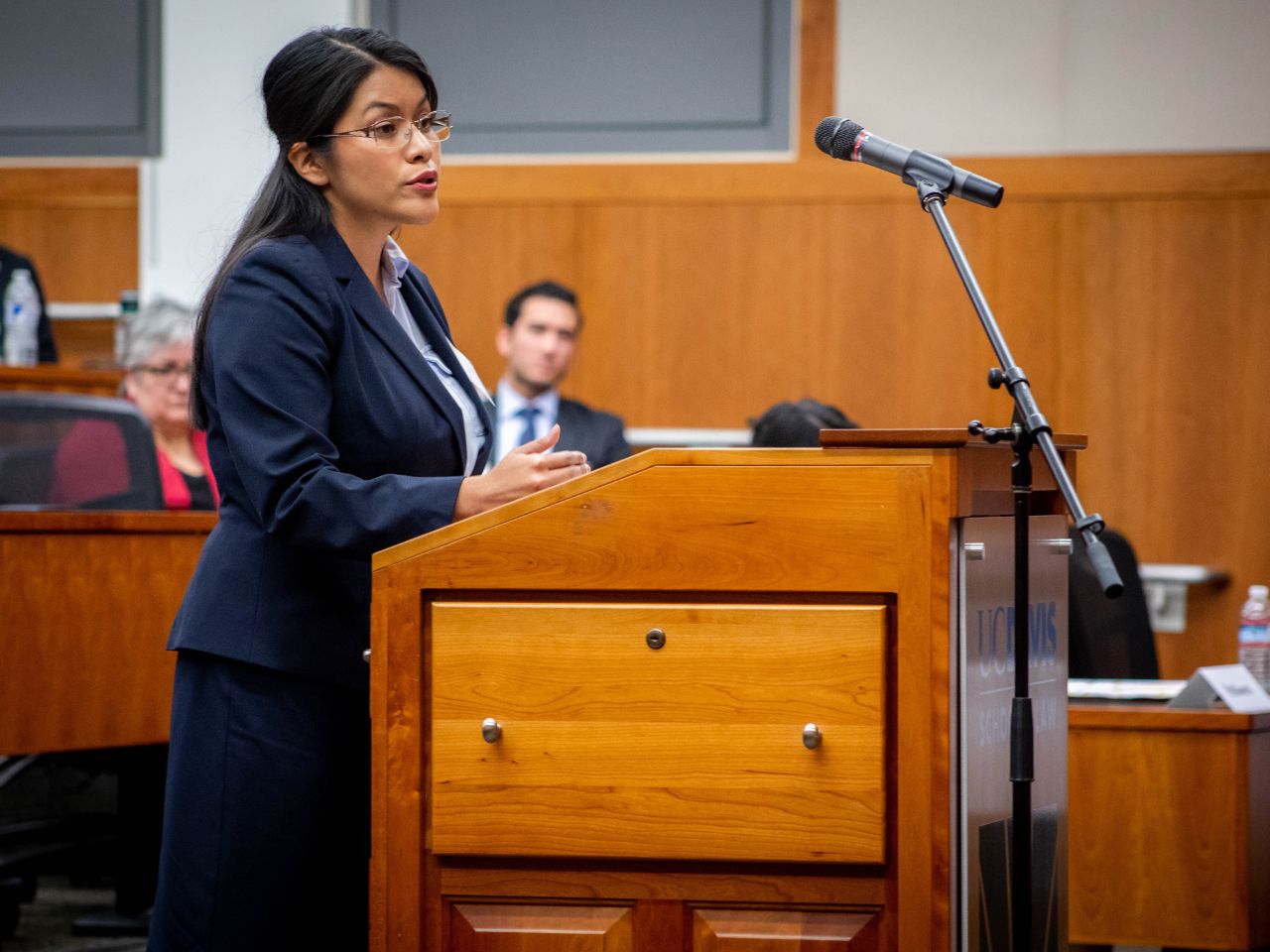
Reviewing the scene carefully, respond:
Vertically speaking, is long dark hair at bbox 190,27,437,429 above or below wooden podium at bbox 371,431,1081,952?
above

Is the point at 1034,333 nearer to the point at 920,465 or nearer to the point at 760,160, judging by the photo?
the point at 760,160

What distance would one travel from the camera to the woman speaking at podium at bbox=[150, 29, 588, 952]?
152 centimetres

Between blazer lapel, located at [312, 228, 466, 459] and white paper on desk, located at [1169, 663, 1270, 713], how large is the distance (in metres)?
1.64

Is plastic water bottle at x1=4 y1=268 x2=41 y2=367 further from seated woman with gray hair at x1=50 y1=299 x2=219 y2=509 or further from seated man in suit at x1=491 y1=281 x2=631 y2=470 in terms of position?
seated man in suit at x1=491 y1=281 x2=631 y2=470

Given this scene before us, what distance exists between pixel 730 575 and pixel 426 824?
394 millimetres

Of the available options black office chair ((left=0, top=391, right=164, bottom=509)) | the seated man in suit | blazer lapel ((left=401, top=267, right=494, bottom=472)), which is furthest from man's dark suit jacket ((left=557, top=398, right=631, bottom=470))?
blazer lapel ((left=401, top=267, right=494, bottom=472))

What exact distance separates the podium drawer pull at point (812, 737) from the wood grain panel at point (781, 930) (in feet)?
0.55

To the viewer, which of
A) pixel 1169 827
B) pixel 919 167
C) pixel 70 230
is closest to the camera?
pixel 919 167

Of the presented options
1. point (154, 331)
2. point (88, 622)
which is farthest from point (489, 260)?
point (88, 622)

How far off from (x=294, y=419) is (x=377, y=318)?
0.18 m

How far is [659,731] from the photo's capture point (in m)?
1.46

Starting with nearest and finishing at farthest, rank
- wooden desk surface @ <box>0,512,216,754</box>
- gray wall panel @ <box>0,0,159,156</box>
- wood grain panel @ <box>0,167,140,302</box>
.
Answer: wooden desk surface @ <box>0,512,216,754</box> → gray wall panel @ <box>0,0,159,156</box> → wood grain panel @ <box>0,167,140,302</box>

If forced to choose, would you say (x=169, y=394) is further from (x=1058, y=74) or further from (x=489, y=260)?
(x=1058, y=74)

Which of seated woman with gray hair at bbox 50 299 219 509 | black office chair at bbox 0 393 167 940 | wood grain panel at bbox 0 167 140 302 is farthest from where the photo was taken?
wood grain panel at bbox 0 167 140 302
